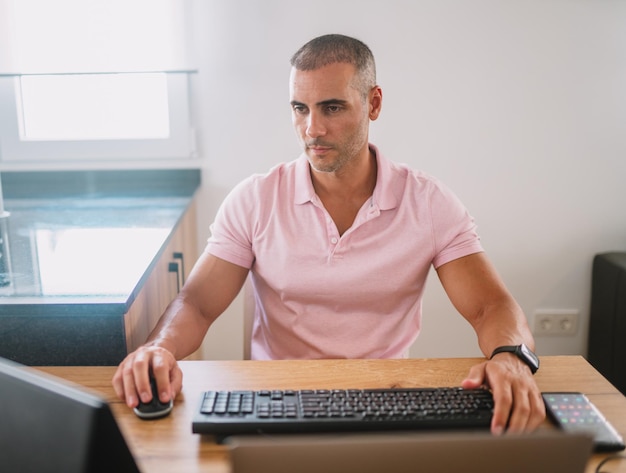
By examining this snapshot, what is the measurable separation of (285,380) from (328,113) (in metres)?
0.66

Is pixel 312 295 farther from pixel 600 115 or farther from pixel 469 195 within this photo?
pixel 600 115

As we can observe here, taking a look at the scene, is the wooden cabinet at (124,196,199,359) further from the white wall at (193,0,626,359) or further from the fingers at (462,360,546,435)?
the fingers at (462,360,546,435)

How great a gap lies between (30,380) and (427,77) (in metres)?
1.82

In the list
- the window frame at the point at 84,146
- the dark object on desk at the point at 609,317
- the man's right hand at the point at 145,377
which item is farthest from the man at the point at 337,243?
the dark object on desk at the point at 609,317

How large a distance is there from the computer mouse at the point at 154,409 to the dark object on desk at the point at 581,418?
0.58 m

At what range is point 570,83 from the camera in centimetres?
214

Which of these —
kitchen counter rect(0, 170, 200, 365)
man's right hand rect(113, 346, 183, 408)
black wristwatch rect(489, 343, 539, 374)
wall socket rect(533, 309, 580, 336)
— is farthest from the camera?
wall socket rect(533, 309, 580, 336)

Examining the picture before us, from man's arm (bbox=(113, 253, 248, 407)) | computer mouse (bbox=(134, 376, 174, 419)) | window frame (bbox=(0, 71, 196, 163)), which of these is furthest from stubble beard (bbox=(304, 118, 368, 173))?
window frame (bbox=(0, 71, 196, 163))

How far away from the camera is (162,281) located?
165 centimetres

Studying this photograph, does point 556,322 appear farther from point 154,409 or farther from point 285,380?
point 154,409

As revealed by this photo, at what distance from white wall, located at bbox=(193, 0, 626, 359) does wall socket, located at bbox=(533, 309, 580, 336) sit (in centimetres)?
12

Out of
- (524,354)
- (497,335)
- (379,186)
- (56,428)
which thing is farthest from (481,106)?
(56,428)

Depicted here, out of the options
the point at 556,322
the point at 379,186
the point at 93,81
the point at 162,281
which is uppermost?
the point at 93,81

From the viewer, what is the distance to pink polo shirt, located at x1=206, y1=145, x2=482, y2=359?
1427mm
